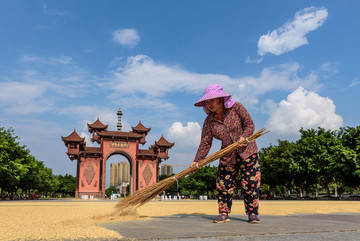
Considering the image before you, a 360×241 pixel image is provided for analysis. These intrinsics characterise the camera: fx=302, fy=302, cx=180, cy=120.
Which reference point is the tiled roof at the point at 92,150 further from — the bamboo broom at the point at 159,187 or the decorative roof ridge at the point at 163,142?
the bamboo broom at the point at 159,187

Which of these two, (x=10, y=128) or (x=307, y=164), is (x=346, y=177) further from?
(x=10, y=128)

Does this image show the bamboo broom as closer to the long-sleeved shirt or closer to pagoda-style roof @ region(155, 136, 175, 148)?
the long-sleeved shirt

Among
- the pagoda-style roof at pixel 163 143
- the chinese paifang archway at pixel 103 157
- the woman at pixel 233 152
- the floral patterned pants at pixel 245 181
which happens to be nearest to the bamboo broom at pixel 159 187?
the woman at pixel 233 152

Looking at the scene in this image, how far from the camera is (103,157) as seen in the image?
41.2 metres

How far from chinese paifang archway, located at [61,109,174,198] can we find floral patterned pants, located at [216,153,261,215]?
36.3m

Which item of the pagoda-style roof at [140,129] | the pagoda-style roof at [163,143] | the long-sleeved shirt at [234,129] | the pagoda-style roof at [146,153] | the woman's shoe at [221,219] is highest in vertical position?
the pagoda-style roof at [140,129]

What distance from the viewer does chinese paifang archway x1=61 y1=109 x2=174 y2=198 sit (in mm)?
39938

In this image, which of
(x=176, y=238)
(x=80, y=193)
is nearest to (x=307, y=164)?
(x=80, y=193)

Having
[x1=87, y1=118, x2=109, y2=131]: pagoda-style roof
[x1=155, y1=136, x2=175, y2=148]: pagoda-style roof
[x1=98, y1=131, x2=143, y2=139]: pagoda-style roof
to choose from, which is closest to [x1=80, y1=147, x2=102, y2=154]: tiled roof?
[x1=98, y1=131, x2=143, y2=139]: pagoda-style roof

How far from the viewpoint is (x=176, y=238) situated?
9.59ft

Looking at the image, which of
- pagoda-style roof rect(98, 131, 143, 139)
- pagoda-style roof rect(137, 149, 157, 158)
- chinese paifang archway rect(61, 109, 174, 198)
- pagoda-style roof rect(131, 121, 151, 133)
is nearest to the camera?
chinese paifang archway rect(61, 109, 174, 198)

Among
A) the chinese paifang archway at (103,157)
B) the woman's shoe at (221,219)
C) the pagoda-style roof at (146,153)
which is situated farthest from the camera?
the pagoda-style roof at (146,153)

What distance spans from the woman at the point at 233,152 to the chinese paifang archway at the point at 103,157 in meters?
36.3

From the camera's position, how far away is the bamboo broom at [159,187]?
4199 millimetres
